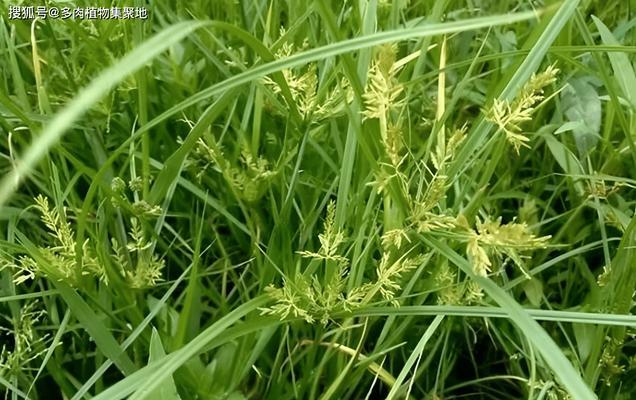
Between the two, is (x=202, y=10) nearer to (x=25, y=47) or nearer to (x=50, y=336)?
(x=25, y=47)

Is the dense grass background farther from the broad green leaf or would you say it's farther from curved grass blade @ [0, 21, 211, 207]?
curved grass blade @ [0, 21, 211, 207]

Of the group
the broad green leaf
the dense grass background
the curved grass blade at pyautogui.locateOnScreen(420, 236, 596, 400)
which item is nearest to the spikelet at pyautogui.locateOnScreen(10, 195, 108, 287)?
the dense grass background

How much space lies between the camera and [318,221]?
82 cm

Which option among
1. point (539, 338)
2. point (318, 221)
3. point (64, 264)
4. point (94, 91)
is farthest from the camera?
point (318, 221)

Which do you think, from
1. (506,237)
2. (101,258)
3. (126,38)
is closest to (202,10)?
(126,38)

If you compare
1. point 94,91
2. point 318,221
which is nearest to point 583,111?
point 318,221

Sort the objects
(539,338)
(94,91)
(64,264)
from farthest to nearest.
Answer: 1. (64,264)
2. (539,338)
3. (94,91)

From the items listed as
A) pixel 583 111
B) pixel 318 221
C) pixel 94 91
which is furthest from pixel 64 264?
pixel 583 111

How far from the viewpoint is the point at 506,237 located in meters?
0.52

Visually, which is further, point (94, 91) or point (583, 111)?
point (583, 111)

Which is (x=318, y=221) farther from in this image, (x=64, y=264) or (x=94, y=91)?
(x=94, y=91)

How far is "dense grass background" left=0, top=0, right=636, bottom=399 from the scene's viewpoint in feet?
2.05

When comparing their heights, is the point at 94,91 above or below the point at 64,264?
above

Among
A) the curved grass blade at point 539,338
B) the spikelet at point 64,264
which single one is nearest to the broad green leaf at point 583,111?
the curved grass blade at point 539,338
